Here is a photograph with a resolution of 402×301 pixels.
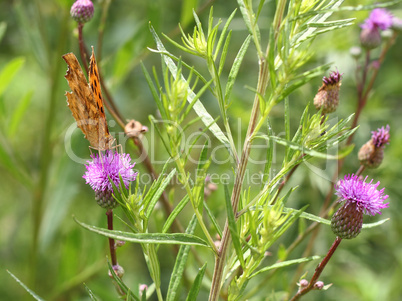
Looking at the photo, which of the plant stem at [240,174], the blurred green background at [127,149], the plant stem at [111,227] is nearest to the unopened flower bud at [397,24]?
the blurred green background at [127,149]

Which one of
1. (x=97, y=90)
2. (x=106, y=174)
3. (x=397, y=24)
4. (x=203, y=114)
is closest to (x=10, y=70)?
(x=97, y=90)

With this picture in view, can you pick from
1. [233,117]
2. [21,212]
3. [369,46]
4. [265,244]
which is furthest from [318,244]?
[21,212]

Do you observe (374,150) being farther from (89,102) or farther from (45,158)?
(45,158)

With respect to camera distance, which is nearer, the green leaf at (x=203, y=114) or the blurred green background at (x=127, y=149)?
the green leaf at (x=203, y=114)

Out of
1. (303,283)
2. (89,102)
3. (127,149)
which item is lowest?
(303,283)

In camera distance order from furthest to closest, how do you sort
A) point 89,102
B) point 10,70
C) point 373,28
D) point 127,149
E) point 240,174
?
point 373,28 → point 10,70 → point 127,149 → point 89,102 → point 240,174

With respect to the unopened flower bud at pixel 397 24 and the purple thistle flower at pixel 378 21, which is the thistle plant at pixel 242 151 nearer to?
the purple thistle flower at pixel 378 21

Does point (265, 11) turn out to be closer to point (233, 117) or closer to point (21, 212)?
point (233, 117)
